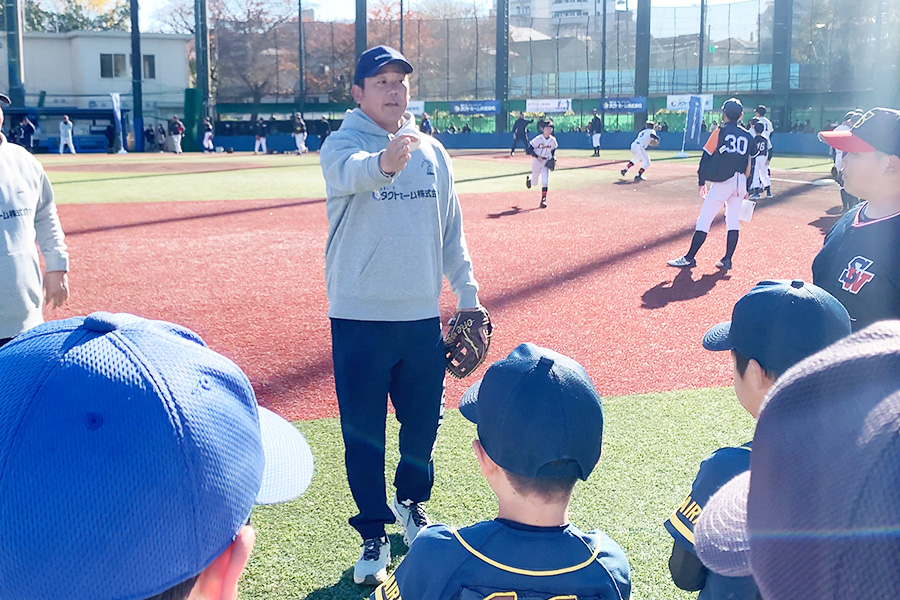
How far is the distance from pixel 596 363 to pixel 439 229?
3.47m

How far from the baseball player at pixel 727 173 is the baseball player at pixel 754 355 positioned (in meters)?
8.63

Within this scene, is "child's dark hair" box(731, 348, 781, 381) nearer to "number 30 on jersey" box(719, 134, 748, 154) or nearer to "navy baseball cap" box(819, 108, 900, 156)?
"navy baseball cap" box(819, 108, 900, 156)

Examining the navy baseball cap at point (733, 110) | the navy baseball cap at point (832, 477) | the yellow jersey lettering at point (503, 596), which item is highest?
the navy baseball cap at point (733, 110)

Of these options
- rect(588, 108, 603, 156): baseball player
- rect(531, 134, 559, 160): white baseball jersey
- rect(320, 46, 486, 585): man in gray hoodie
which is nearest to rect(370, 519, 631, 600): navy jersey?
rect(320, 46, 486, 585): man in gray hoodie

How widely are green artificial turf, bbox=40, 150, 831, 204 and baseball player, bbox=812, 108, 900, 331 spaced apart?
16533 mm

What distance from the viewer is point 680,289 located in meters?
9.99

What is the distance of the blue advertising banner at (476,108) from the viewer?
51844 millimetres

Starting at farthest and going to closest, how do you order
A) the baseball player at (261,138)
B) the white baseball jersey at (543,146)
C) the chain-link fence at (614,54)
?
the chain-link fence at (614,54) → the baseball player at (261,138) → the white baseball jersey at (543,146)

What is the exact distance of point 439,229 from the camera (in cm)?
404

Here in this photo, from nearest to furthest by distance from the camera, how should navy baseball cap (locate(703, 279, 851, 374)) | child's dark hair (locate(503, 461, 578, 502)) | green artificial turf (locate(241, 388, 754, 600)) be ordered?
child's dark hair (locate(503, 461, 578, 502)) < navy baseball cap (locate(703, 279, 851, 374)) < green artificial turf (locate(241, 388, 754, 600))

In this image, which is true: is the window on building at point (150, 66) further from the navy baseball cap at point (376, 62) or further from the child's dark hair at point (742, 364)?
the child's dark hair at point (742, 364)

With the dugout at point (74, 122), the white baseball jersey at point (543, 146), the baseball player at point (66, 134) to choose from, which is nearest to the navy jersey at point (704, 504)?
the white baseball jersey at point (543, 146)

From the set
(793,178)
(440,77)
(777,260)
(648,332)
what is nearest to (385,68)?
(648,332)

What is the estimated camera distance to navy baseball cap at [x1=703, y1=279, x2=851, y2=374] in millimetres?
2514
